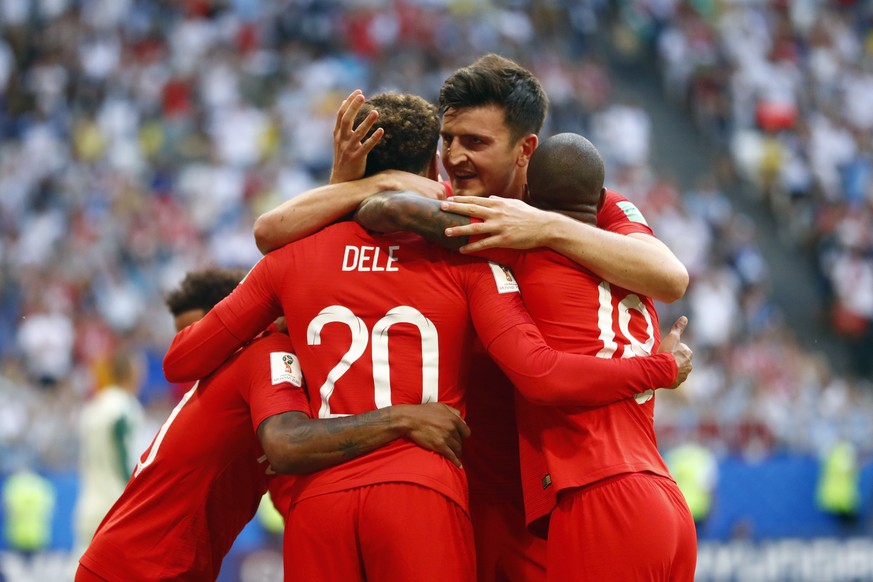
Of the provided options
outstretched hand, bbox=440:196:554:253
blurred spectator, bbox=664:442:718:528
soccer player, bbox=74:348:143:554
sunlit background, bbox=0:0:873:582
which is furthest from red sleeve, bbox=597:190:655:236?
blurred spectator, bbox=664:442:718:528

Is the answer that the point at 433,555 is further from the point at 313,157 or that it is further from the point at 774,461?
the point at 313,157

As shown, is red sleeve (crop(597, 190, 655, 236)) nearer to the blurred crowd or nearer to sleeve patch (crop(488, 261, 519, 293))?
sleeve patch (crop(488, 261, 519, 293))

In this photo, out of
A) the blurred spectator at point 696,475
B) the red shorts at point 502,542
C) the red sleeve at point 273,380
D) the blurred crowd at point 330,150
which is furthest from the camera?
the blurred crowd at point 330,150

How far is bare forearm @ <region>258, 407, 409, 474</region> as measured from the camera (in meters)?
4.00

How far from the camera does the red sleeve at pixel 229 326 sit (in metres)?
4.30

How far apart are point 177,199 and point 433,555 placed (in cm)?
1196

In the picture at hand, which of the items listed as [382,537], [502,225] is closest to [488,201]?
[502,225]

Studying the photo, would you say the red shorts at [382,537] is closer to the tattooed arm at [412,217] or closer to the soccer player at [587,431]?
the soccer player at [587,431]

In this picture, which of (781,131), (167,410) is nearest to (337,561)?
(167,410)

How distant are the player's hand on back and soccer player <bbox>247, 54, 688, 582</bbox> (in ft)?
1.79

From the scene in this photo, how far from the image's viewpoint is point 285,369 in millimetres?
4301

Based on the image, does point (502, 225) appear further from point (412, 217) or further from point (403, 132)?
point (403, 132)

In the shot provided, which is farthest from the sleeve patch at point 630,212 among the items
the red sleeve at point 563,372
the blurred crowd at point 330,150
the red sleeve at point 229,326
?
the blurred crowd at point 330,150

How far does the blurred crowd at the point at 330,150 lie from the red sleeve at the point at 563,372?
7549 mm
